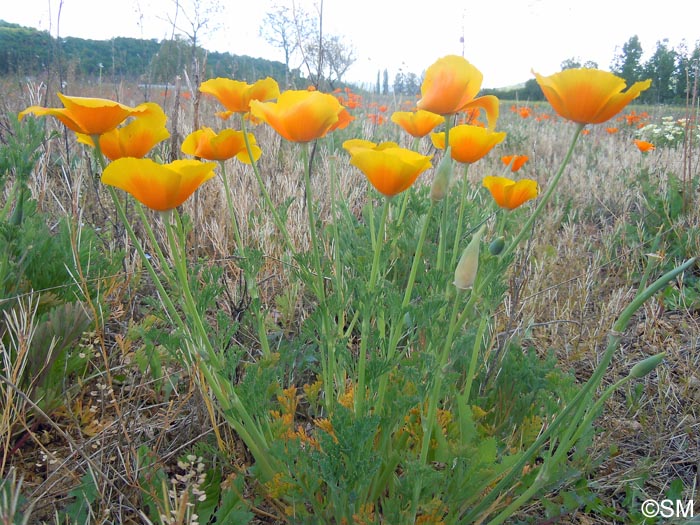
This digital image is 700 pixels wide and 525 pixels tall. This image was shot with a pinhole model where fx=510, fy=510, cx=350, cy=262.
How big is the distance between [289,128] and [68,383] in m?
1.12

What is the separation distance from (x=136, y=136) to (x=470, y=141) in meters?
0.83

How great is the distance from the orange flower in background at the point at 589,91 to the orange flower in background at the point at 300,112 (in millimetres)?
430

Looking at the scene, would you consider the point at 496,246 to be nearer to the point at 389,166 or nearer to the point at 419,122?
the point at 389,166

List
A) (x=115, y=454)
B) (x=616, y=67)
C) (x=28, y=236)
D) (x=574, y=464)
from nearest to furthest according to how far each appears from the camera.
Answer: (x=574, y=464) → (x=115, y=454) → (x=28, y=236) → (x=616, y=67)

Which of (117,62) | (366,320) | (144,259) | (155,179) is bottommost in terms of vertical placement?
(366,320)

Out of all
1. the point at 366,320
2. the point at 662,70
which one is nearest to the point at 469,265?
the point at 366,320

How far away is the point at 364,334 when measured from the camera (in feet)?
3.50

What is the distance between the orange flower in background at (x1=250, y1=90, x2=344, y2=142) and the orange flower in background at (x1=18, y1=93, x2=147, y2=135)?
26cm

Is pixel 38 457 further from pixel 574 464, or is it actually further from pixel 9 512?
pixel 574 464

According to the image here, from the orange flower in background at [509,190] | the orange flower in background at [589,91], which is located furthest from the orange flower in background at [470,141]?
the orange flower in background at [589,91]

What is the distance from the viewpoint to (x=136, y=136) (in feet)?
3.51

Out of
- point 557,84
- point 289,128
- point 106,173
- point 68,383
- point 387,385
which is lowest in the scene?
point 68,383

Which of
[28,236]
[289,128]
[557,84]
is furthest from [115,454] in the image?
[557,84]

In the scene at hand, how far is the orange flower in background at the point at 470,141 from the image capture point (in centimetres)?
135
